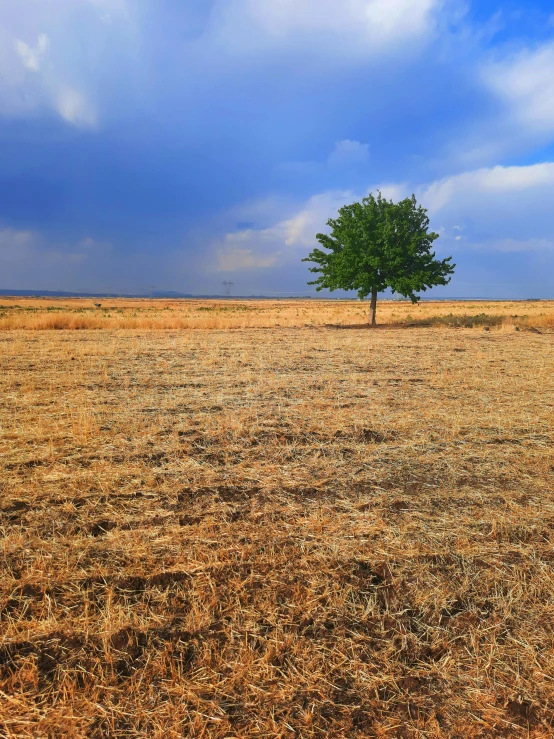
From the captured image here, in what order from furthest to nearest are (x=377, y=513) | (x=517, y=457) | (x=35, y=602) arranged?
(x=517, y=457)
(x=377, y=513)
(x=35, y=602)

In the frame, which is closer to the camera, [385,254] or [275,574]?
[275,574]

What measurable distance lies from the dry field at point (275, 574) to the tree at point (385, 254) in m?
21.4

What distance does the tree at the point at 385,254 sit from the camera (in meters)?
27.0

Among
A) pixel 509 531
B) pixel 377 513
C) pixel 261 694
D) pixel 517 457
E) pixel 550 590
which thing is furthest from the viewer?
pixel 517 457

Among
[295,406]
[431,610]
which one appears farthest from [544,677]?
[295,406]

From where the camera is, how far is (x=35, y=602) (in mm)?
2797

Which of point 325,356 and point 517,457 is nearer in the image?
point 517,457

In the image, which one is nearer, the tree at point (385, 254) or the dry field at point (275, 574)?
the dry field at point (275, 574)

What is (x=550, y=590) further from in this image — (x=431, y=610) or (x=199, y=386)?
(x=199, y=386)

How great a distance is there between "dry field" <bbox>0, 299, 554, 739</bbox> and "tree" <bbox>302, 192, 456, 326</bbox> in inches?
842

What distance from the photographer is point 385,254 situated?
1063 inches

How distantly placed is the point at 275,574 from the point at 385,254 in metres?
26.6

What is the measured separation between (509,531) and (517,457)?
2.11m

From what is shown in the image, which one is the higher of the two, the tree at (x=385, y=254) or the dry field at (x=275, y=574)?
the tree at (x=385, y=254)
